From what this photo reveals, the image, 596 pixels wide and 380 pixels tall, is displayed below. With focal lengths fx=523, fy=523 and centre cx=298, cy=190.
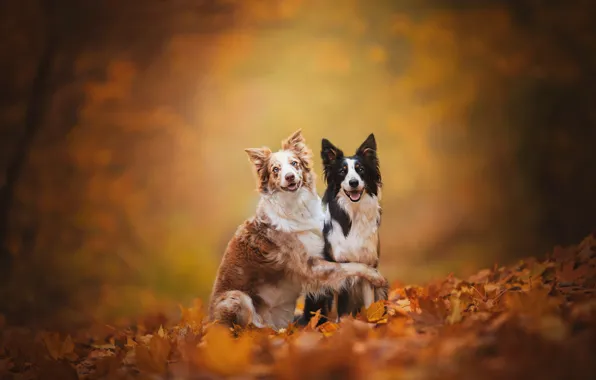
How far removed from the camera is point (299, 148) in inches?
141

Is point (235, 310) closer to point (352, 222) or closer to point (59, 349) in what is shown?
point (352, 222)

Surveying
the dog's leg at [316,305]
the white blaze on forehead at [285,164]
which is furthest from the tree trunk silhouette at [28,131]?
the dog's leg at [316,305]

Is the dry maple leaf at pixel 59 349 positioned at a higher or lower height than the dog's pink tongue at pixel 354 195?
lower

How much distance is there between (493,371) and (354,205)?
5.62 ft

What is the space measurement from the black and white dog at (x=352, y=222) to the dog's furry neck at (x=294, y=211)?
0.41ft

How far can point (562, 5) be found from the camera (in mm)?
7613

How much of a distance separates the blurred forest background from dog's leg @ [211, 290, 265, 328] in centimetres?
418

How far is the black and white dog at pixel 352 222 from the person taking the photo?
3.33 m

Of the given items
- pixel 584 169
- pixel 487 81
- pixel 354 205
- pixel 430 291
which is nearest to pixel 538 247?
pixel 584 169

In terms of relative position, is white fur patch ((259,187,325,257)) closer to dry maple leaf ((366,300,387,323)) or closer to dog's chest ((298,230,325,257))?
dog's chest ((298,230,325,257))

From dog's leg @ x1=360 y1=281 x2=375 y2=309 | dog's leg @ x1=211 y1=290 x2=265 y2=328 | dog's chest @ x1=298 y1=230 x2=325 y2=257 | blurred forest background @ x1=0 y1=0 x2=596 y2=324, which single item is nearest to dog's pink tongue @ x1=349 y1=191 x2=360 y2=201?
dog's chest @ x1=298 y1=230 x2=325 y2=257

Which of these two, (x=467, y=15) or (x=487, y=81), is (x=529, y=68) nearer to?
(x=487, y=81)

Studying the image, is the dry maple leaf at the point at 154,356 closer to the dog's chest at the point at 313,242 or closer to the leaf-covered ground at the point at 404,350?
the leaf-covered ground at the point at 404,350

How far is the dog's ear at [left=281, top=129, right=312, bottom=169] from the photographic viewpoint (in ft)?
11.6
